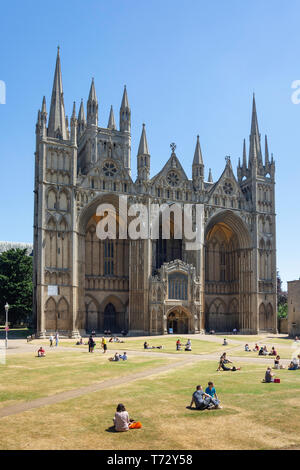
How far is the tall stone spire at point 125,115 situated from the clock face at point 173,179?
1301 centimetres

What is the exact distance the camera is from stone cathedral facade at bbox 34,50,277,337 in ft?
219

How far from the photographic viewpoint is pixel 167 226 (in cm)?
7538

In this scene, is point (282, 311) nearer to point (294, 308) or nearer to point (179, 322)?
point (294, 308)

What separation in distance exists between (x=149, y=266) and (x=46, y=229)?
15.7 metres

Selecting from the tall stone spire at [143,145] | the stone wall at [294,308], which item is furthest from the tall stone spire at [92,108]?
the stone wall at [294,308]

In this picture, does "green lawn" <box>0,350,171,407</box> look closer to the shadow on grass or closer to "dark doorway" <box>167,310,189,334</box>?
the shadow on grass

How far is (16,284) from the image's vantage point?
78938 mm

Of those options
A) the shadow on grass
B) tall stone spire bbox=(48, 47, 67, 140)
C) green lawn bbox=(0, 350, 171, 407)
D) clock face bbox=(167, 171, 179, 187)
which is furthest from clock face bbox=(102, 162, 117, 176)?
A: the shadow on grass

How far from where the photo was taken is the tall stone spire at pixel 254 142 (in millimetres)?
83875

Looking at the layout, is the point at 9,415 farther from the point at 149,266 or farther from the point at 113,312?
the point at 113,312

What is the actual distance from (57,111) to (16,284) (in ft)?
93.4

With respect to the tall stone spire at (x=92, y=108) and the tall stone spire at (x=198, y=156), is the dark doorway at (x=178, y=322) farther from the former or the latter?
the tall stone spire at (x=92, y=108)

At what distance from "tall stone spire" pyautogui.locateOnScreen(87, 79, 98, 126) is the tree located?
25440 millimetres
